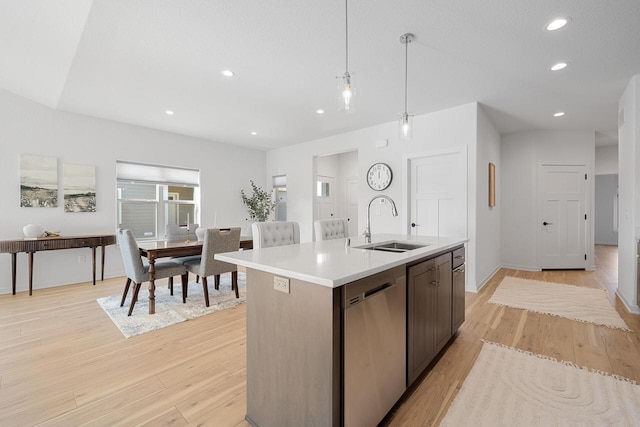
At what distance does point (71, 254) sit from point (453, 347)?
18.2ft

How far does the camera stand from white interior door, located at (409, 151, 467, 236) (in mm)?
4125

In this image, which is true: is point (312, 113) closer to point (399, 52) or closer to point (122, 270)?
point (399, 52)

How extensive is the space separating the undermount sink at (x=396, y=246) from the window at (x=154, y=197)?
474 centimetres

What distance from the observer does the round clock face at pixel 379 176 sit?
4902mm

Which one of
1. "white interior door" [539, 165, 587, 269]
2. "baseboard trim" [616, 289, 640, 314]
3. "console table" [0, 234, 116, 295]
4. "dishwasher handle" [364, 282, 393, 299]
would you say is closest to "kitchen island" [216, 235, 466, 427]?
"dishwasher handle" [364, 282, 393, 299]

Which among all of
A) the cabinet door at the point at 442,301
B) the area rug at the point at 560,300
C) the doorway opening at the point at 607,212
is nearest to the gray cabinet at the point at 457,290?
the cabinet door at the point at 442,301

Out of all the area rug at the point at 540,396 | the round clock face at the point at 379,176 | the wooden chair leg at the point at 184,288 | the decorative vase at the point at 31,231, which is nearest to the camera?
the area rug at the point at 540,396

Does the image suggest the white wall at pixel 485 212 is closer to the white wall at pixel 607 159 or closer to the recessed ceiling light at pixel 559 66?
the recessed ceiling light at pixel 559 66

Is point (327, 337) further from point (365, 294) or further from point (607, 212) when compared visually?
point (607, 212)

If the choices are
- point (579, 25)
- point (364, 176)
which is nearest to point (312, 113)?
point (364, 176)

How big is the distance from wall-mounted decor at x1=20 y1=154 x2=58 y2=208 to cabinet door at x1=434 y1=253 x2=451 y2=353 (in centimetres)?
550

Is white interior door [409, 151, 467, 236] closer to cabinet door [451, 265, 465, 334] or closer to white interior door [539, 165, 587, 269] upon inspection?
cabinet door [451, 265, 465, 334]

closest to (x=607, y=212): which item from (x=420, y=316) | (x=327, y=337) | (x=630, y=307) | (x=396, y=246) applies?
(x=630, y=307)

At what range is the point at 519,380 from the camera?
1.95 meters
